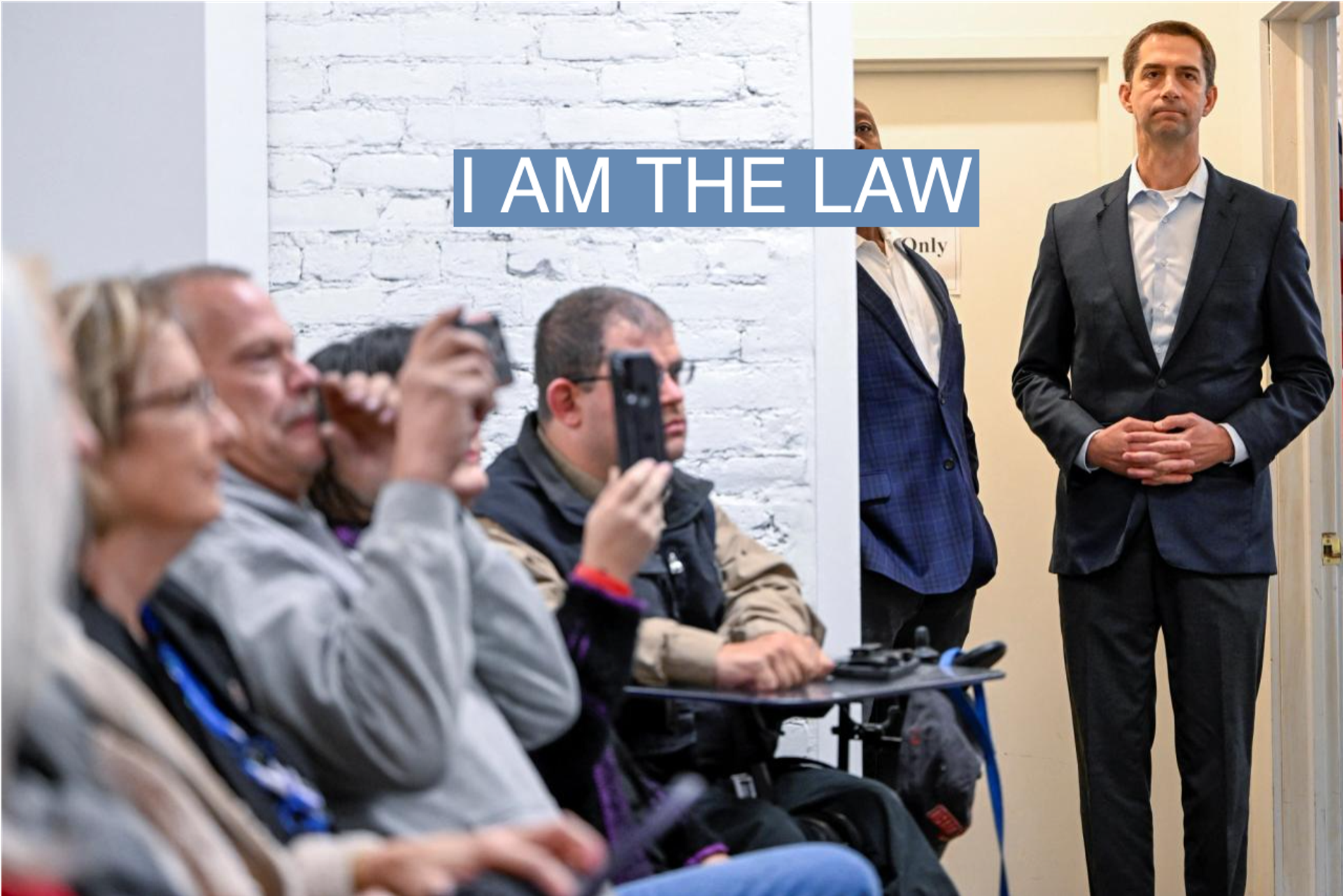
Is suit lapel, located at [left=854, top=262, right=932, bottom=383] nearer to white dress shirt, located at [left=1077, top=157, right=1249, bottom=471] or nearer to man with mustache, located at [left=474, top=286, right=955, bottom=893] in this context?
white dress shirt, located at [left=1077, top=157, right=1249, bottom=471]

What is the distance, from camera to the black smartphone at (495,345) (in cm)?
171

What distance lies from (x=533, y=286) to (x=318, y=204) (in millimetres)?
401

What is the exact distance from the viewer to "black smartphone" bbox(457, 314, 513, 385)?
1712 mm

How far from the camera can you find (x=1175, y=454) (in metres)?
3.13

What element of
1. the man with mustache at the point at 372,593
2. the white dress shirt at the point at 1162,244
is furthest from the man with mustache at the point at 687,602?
the white dress shirt at the point at 1162,244

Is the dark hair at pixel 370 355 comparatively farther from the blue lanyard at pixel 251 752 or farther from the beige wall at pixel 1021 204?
the beige wall at pixel 1021 204

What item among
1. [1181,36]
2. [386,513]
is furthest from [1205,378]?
[386,513]

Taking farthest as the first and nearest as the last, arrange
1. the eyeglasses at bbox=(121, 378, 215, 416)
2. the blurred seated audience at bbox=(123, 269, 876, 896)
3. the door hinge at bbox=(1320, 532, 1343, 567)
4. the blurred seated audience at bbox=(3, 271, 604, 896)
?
1. the door hinge at bbox=(1320, 532, 1343, 567)
2. the blurred seated audience at bbox=(123, 269, 876, 896)
3. the eyeglasses at bbox=(121, 378, 215, 416)
4. the blurred seated audience at bbox=(3, 271, 604, 896)

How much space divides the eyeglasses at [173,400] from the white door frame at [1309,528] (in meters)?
2.94

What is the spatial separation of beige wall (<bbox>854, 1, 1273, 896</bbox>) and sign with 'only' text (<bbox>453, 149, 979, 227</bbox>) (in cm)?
94

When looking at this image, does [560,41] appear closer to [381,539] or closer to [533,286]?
[533,286]

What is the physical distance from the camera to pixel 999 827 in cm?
203

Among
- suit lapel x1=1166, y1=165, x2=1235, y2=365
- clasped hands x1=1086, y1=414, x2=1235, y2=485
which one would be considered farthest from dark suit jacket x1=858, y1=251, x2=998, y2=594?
suit lapel x1=1166, y1=165, x2=1235, y2=365

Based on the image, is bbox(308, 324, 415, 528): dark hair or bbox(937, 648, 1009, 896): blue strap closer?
bbox(308, 324, 415, 528): dark hair
